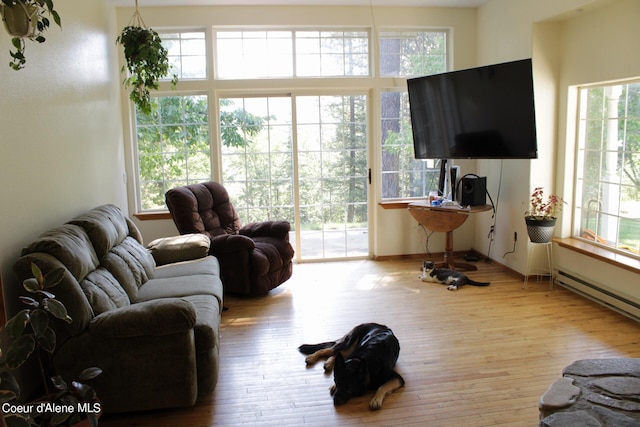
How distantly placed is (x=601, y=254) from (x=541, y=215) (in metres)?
0.64

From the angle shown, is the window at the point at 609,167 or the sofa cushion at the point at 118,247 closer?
the sofa cushion at the point at 118,247

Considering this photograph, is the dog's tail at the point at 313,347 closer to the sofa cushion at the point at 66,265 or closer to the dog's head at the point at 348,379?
the dog's head at the point at 348,379

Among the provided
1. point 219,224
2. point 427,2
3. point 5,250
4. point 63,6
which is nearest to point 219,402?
point 5,250

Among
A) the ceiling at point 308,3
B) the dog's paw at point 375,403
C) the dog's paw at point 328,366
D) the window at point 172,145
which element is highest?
the ceiling at point 308,3

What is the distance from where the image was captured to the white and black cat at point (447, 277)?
15.2ft

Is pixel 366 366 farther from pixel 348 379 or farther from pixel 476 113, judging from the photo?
pixel 476 113

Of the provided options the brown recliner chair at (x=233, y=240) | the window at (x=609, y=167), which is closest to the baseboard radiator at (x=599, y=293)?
the window at (x=609, y=167)

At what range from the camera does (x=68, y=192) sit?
3412 millimetres

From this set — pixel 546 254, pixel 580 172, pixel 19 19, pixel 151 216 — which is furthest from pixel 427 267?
pixel 19 19

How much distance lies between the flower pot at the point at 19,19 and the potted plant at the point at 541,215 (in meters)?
3.92

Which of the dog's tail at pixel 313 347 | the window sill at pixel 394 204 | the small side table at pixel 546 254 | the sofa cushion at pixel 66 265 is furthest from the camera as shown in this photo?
the window sill at pixel 394 204

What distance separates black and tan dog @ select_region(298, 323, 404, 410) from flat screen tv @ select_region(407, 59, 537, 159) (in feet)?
7.32

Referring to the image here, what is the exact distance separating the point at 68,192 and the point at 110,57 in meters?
1.90

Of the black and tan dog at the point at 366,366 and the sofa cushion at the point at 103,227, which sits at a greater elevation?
the sofa cushion at the point at 103,227
